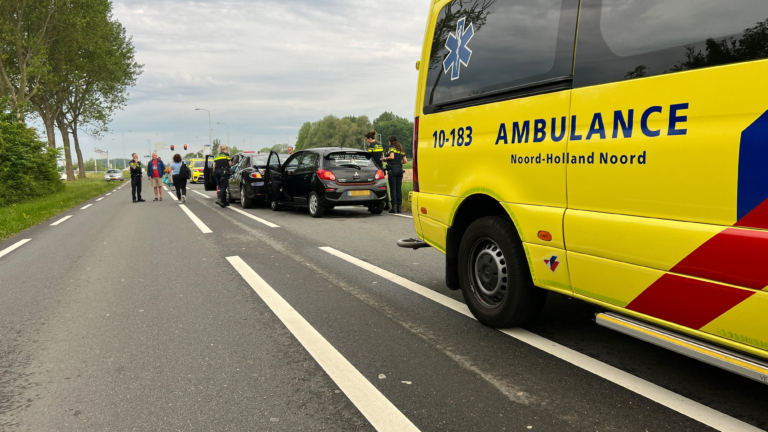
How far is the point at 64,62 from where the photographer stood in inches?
1291

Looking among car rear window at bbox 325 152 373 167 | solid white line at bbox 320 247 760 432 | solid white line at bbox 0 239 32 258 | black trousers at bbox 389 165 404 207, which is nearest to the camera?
solid white line at bbox 320 247 760 432

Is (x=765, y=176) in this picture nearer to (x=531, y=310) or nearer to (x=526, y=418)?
(x=526, y=418)

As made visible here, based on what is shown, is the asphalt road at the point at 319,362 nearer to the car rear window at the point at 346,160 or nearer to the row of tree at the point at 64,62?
the car rear window at the point at 346,160

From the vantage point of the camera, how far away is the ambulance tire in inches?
138

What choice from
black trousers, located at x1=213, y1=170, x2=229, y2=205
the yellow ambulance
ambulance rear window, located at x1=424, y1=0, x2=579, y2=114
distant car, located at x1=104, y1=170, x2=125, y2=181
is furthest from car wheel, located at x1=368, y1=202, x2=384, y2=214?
distant car, located at x1=104, y1=170, x2=125, y2=181

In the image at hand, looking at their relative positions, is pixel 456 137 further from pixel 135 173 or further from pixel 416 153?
pixel 135 173

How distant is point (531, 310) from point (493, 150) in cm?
115

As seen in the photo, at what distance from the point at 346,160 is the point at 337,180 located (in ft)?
1.87

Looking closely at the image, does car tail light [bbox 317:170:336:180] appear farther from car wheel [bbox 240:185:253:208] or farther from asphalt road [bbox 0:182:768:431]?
asphalt road [bbox 0:182:768:431]

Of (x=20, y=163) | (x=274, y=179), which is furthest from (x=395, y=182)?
(x=20, y=163)

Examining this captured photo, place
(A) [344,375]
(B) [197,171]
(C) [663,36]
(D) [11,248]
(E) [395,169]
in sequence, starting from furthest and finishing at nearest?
(B) [197,171] < (E) [395,169] < (D) [11,248] < (A) [344,375] < (C) [663,36]

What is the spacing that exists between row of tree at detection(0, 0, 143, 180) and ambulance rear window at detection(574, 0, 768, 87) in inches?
939

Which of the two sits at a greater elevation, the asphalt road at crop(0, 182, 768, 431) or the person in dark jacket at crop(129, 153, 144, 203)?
the person in dark jacket at crop(129, 153, 144, 203)

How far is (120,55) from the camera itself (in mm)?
37312
